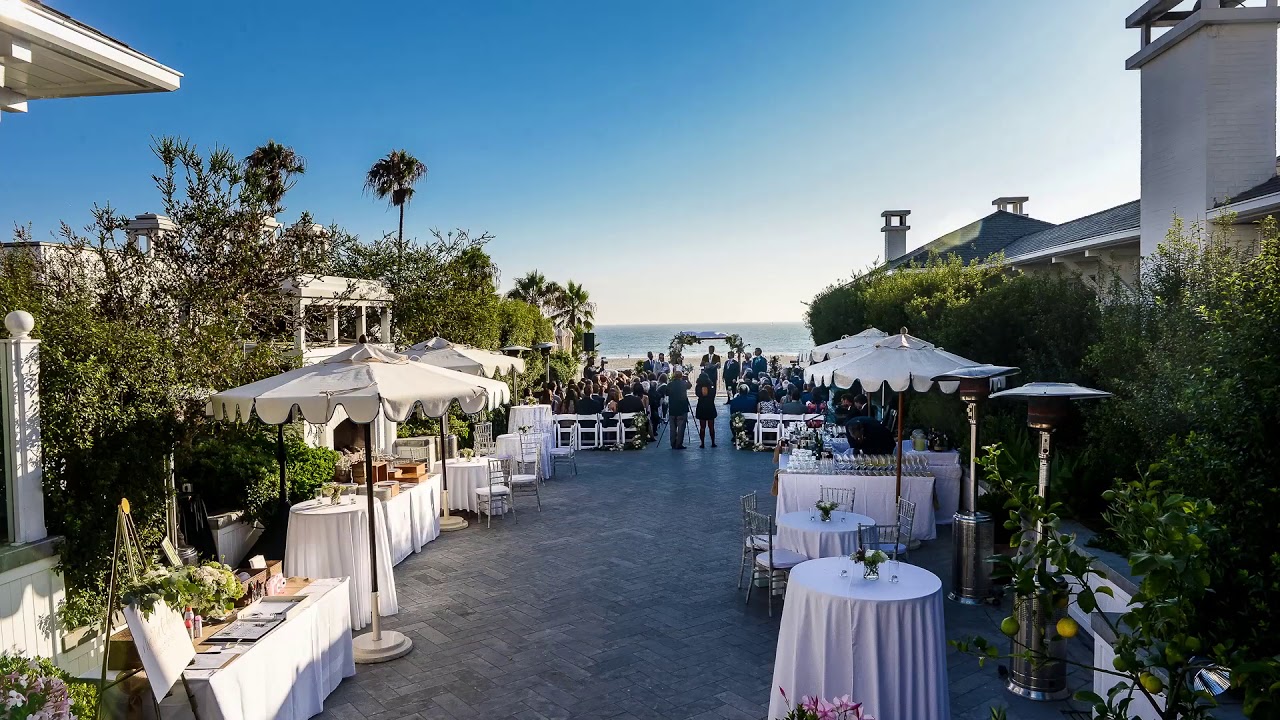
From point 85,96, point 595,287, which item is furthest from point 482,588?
point 595,287

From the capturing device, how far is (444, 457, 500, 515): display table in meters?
11.6

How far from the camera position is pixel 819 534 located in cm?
749

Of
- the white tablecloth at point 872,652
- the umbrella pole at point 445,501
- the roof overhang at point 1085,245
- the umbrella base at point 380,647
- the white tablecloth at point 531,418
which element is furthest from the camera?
the white tablecloth at point 531,418

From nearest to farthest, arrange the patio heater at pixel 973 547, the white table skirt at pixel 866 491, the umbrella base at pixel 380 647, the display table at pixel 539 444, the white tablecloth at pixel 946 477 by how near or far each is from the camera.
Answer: the umbrella base at pixel 380 647
the patio heater at pixel 973 547
the white table skirt at pixel 866 491
the white tablecloth at pixel 946 477
the display table at pixel 539 444

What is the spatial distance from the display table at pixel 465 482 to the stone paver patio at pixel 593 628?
0.77m

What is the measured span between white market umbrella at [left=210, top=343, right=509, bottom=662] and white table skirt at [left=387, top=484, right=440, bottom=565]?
2246 millimetres

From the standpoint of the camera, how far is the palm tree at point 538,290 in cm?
3484

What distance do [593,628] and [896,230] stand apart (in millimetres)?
27437

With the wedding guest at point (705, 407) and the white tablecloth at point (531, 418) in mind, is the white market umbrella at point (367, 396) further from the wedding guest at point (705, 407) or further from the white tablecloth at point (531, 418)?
the wedding guest at point (705, 407)

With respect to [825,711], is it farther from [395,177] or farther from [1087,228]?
[395,177]

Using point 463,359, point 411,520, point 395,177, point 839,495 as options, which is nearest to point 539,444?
point 463,359

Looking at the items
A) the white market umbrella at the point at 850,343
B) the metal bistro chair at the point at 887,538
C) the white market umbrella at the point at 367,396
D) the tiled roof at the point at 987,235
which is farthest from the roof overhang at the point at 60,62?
the tiled roof at the point at 987,235

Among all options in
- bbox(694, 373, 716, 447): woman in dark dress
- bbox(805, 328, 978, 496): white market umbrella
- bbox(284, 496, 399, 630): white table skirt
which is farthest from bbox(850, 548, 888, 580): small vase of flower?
bbox(694, 373, 716, 447): woman in dark dress

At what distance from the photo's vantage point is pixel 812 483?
388 inches
